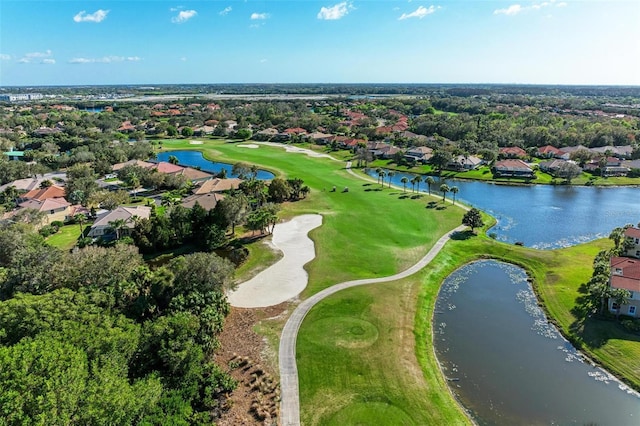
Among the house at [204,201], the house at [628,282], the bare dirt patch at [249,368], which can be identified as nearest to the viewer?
the bare dirt patch at [249,368]

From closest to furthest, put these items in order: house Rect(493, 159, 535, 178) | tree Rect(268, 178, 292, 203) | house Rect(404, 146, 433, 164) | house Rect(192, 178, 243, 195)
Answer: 1. tree Rect(268, 178, 292, 203)
2. house Rect(192, 178, 243, 195)
3. house Rect(493, 159, 535, 178)
4. house Rect(404, 146, 433, 164)

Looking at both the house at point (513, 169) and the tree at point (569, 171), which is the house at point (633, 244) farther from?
the house at point (513, 169)

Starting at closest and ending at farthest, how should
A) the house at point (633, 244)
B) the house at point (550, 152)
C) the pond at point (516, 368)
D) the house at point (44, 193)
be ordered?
the pond at point (516, 368)
the house at point (633, 244)
the house at point (44, 193)
the house at point (550, 152)

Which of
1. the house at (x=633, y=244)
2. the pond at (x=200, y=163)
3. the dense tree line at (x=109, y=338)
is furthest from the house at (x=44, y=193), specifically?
the house at (x=633, y=244)

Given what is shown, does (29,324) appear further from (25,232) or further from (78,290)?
(25,232)

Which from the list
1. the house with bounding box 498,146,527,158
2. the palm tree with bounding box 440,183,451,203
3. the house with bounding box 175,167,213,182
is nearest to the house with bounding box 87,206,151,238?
the house with bounding box 175,167,213,182

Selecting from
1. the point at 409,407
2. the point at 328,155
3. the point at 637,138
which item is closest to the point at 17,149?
the point at 328,155

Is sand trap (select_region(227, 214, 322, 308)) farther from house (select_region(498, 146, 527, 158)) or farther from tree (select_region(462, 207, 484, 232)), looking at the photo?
house (select_region(498, 146, 527, 158))
